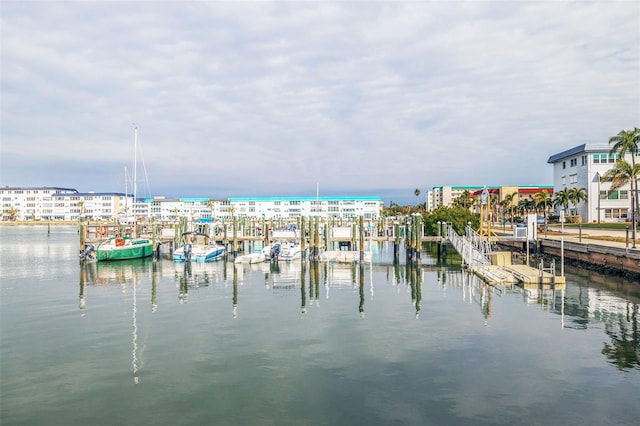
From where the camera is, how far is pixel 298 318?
28.5 m

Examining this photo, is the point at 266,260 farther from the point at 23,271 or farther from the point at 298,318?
the point at 298,318

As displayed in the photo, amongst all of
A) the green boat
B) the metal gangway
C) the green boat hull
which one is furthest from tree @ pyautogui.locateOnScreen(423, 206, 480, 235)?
the green boat

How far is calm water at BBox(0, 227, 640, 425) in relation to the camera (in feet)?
50.2

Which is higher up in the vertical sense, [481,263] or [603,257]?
[603,257]

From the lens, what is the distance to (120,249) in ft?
199

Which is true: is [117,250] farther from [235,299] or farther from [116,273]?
[235,299]

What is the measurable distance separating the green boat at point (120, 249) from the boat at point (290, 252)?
19513 mm

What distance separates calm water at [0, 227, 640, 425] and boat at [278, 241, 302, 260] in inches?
881

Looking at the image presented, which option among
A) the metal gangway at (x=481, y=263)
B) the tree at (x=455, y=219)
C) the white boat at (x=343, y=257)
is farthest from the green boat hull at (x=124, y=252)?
the tree at (x=455, y=219)

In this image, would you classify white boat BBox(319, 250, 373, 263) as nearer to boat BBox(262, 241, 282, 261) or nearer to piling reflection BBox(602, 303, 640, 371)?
boat BBox(262, 241, 282, 261)

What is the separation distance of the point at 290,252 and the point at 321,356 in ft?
137

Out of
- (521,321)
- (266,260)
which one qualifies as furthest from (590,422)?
(266,260)

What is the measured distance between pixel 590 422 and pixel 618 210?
94.2 meters

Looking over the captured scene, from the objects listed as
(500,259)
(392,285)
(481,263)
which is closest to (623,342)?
(392,285)
